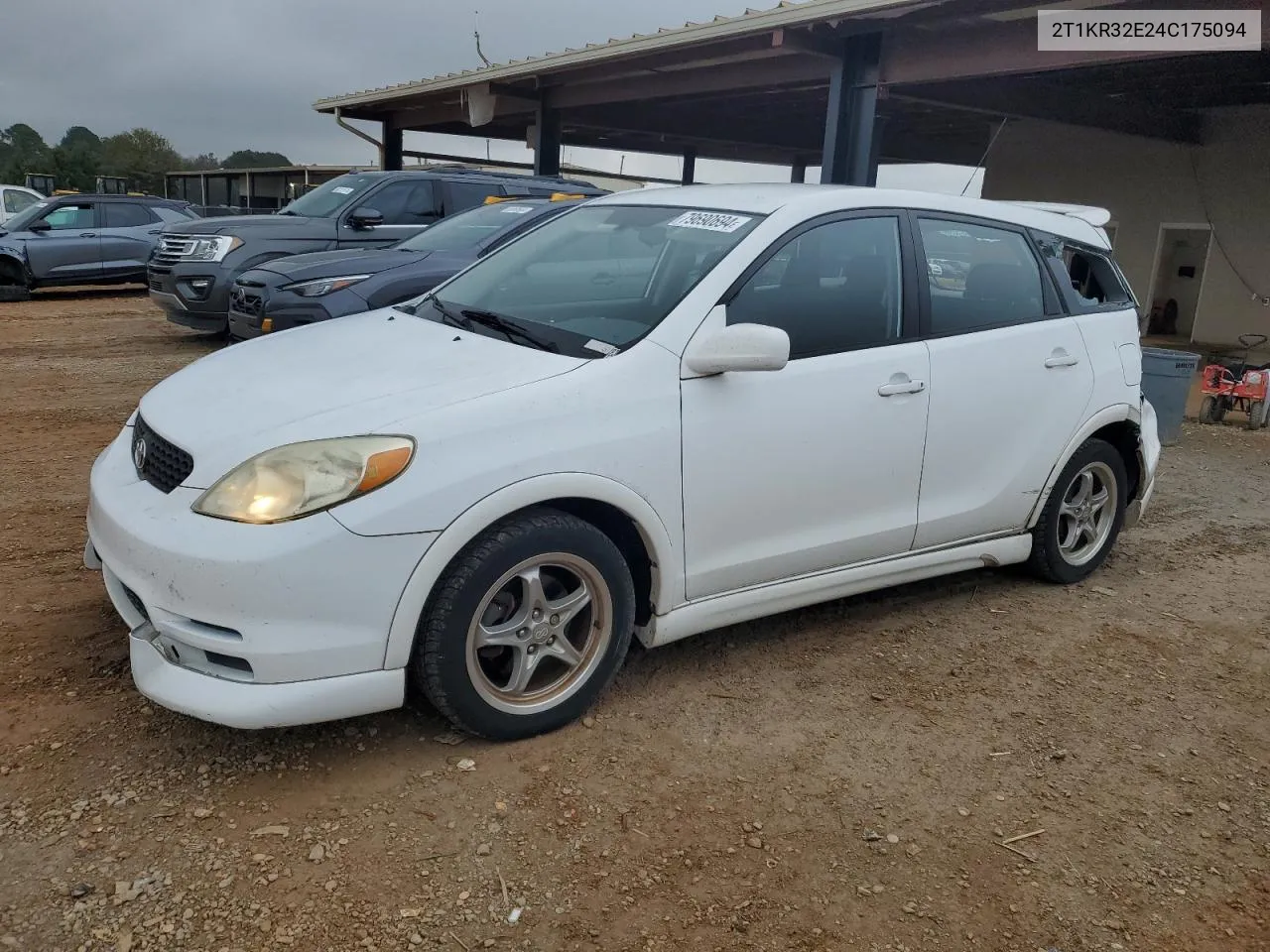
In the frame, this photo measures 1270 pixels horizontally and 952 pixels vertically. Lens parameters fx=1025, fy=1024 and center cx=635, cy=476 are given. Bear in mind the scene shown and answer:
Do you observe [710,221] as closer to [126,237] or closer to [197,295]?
[197,295]

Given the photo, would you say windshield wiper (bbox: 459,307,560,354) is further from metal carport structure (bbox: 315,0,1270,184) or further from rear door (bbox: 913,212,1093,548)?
metal carport structure (bbox: 315,0,1270,184)

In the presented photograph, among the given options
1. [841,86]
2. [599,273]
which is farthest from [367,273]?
[841,86]

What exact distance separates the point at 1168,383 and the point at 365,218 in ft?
24.3

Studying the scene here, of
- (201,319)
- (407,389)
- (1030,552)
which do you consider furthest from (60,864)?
(201,319)

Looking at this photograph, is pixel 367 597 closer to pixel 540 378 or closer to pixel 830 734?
pixel 540 378

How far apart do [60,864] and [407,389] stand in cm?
150

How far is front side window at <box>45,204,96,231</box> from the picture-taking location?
15.4 meters

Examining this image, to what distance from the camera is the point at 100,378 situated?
8.97m

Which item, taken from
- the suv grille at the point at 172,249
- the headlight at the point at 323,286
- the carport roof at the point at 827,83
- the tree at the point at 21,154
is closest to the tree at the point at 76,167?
the tree at the point at 21,154

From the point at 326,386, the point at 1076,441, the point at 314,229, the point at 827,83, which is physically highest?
the point at 827,83

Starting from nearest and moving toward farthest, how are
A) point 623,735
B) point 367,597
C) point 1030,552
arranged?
point 367,597
point 623,735
point 1030,552

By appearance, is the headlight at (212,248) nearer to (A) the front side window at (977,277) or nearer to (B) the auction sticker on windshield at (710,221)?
(B) the auction sticker on windshield at (710,221)

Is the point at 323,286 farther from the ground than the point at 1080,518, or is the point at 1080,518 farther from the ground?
the point at 323,286

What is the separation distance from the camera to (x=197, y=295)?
33.3 ft
